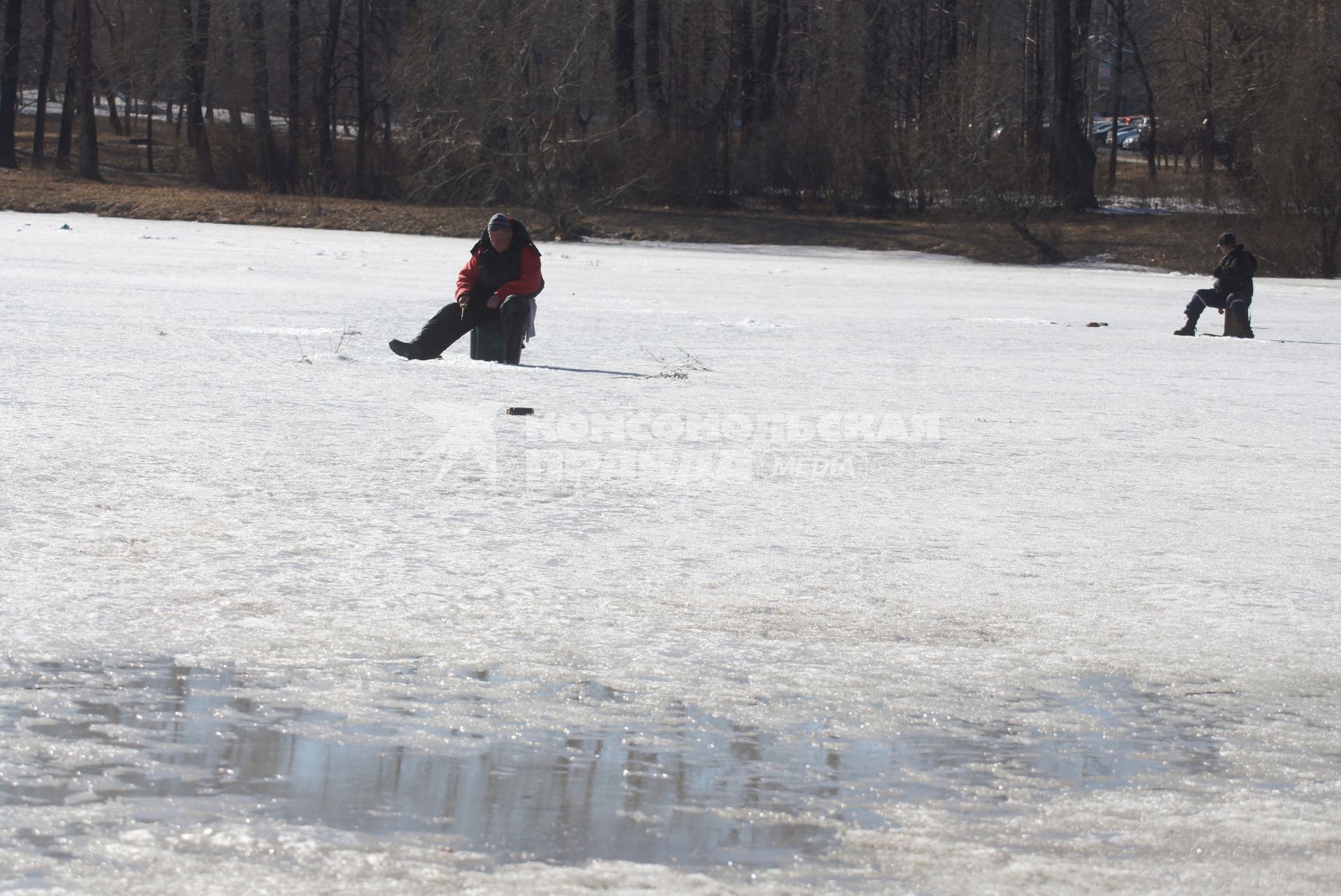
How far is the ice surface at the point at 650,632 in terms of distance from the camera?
301 cm

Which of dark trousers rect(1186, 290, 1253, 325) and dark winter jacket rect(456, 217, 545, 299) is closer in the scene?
dark winter jacket rect(456, 217, 545, 299)

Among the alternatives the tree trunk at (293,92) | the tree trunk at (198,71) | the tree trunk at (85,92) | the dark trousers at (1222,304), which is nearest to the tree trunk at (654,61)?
the tree trunk at (293,92)

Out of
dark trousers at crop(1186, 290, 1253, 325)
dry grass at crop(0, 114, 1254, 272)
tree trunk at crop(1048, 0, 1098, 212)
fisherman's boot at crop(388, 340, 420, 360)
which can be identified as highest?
tree trunk at crop(1048, 0, 1098, 212)

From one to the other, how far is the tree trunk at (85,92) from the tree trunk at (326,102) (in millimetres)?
5593

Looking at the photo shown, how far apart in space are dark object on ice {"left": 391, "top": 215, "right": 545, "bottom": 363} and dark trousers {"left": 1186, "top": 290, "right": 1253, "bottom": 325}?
702 centimetres

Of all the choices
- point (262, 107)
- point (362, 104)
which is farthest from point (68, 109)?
point (362, 104)

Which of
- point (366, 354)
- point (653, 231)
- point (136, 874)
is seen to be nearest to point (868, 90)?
point (653, 231)

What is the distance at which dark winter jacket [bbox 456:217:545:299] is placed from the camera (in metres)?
10.1

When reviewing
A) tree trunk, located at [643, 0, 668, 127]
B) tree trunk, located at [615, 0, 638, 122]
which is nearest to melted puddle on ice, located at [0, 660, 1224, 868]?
tree trunk, located at [615, 0, 638, 122]

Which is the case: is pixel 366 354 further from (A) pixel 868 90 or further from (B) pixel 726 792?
(A) pixel 868 90

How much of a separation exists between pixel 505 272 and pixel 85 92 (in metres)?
32.4

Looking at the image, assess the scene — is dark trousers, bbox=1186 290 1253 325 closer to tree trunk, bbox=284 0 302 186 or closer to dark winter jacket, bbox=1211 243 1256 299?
dark winter jacket, bbox=1211 243 1256 299

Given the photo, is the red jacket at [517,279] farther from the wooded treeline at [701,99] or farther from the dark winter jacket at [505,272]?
the wooded treeline at [701,99]

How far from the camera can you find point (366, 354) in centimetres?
1018
